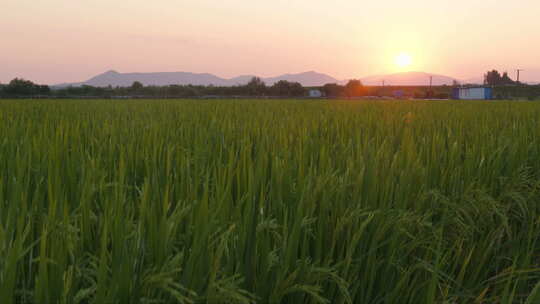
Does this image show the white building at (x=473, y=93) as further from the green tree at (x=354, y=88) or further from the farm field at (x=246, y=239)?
the farm field at (x=246, y=239)

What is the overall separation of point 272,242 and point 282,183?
30cm

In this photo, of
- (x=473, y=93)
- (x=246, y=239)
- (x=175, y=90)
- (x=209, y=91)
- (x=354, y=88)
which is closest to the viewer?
(x=246, y=239)

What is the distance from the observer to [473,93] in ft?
150

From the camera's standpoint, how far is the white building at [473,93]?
4209 centimetres

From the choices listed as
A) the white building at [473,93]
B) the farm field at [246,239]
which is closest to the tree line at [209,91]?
the white building at [473,93]

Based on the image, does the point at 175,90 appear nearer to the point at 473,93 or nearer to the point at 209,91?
the point at 209,91

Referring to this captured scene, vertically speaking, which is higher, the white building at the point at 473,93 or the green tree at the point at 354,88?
the green tree at the point at 354,88

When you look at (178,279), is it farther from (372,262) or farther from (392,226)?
(392,226)

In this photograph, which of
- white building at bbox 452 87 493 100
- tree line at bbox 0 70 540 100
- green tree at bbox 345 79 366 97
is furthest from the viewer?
green tree at bbox 345 79 366 97

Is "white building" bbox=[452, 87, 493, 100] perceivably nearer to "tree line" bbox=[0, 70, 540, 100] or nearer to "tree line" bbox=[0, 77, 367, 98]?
"tree line" bbox=[0, 70, 540, 100]

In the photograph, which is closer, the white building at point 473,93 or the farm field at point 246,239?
the farm field at point 246,239

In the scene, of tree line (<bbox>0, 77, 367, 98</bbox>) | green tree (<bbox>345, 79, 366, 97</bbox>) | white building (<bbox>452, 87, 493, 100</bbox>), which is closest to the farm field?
tree line (<bbox>0, 77, 367, 98</bbox>)

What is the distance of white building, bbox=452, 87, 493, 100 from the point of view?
42.1 m

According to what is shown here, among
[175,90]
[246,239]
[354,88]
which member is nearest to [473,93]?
[354,88]
